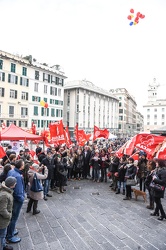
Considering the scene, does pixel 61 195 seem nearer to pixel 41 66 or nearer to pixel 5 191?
pixel 5 191

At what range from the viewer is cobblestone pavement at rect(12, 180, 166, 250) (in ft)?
15.9

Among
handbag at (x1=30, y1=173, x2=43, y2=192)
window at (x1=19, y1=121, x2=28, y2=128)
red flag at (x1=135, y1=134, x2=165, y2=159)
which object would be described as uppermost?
window at (x1=19, y1=121, x2=28, y2=128)

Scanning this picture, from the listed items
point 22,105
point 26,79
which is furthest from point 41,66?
point 22,105

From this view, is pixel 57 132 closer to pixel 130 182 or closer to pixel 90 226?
pixel 130 182

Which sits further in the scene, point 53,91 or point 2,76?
point 53,91

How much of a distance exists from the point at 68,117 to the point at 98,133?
3929 cm

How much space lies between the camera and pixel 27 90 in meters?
40.0

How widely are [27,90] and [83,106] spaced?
1917 cm

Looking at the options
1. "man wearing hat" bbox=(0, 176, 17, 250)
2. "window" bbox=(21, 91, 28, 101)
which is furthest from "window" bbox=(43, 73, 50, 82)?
"man wearing hat" bbox=(0, 176, 17, 250)

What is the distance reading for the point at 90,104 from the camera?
191 feet

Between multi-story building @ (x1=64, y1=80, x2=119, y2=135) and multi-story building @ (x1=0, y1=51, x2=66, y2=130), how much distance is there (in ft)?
24.6

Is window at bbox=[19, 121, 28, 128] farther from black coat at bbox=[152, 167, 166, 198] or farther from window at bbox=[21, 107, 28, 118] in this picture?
black coat at bbox=[152, 167, 166, 198]

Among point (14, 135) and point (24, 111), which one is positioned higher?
point (24, 111)

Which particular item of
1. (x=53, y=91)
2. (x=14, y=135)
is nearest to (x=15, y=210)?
(x=14, y=135)
